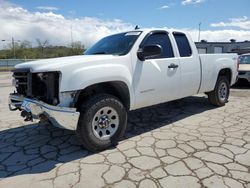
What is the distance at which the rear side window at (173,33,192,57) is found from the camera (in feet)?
18.0

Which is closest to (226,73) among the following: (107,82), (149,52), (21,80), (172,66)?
(172,66)

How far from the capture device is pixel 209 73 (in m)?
6.12

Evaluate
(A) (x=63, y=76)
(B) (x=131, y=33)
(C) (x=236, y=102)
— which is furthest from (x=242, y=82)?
(A) (x=63, y=76)

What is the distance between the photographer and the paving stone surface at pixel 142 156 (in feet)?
10.6

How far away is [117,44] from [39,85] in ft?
5.65

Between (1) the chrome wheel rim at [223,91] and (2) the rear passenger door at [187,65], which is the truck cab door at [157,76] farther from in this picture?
(1) the chrome wheel rim at [223,91]

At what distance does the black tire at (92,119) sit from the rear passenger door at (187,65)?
1.81 m

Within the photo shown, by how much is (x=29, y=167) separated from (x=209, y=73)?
4.53 meters

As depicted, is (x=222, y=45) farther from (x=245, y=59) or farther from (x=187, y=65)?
(x=187, y=65)

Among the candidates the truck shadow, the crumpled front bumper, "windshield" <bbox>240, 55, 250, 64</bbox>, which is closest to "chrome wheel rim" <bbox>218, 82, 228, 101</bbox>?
the truck shadow

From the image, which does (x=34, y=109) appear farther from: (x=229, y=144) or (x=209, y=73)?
(x=209, y=73)

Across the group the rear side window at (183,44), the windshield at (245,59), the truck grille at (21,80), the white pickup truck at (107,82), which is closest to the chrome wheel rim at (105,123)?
the white pickup truck at (107,82)

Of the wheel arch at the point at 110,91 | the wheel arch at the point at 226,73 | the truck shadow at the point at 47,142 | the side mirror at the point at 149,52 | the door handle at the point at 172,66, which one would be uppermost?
the side mirror at the point at 149,52

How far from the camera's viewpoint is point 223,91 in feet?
23.3
